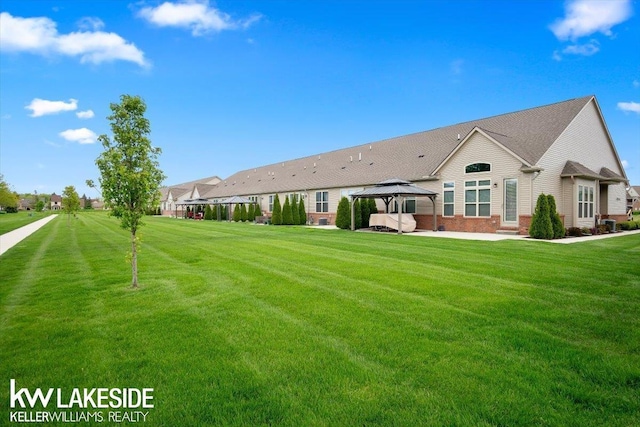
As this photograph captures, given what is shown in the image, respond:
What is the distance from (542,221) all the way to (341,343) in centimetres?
1489

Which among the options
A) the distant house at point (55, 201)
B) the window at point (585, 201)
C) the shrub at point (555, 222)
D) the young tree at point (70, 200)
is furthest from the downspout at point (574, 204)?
the distant house at point (55, 201)

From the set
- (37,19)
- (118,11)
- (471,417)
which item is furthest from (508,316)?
(37,19)

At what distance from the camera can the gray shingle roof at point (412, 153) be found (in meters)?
18.4

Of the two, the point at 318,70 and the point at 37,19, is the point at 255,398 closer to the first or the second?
the point at 37,19

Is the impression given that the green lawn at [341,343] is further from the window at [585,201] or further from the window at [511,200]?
the window at [585,201]

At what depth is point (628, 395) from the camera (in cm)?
274

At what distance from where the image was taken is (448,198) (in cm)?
1991

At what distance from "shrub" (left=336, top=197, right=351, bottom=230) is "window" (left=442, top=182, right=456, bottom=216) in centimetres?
593

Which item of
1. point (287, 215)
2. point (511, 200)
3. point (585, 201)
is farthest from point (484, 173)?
point (287, 215)

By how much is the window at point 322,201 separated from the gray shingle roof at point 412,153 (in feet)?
2.28

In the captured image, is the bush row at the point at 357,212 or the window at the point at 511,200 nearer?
the window at the point at 511,200

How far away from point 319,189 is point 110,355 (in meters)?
26.2

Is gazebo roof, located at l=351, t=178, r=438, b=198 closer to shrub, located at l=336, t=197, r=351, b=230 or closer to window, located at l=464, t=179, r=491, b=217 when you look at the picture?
window, located at l=464, t=179, r=491, b=217

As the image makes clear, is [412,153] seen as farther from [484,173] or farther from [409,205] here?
[484,173]
